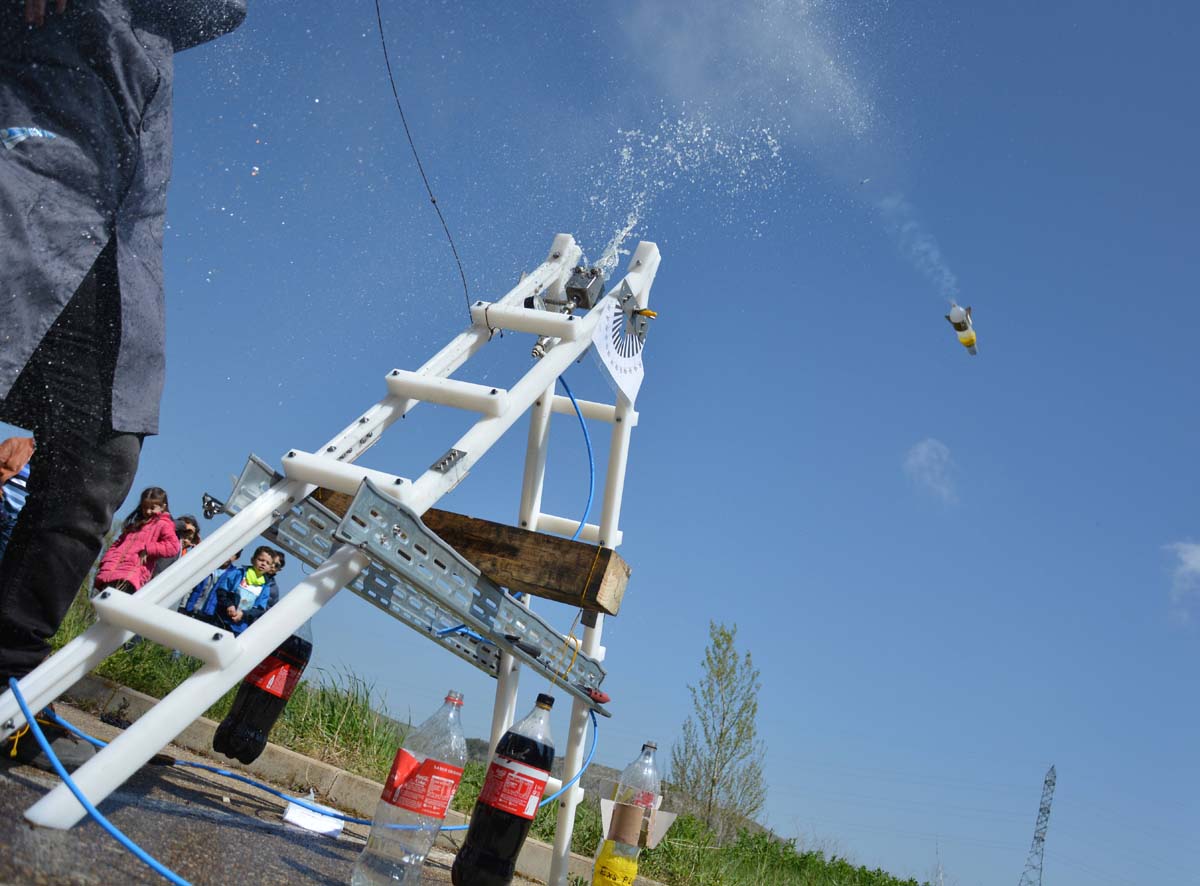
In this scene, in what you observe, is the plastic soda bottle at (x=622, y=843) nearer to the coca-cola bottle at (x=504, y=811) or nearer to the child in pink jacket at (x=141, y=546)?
the coca-cola bottle at (x=504, y=811)

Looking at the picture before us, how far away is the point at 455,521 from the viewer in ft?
11.1

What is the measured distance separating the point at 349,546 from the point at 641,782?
5.61 feet

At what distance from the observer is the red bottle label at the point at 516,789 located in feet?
8.89

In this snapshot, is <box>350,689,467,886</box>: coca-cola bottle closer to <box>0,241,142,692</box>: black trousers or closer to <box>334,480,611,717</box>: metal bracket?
<box>334,480,611,717</box>: metal bracket

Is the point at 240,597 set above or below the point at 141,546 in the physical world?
below

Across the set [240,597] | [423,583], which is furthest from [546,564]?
[240,597]

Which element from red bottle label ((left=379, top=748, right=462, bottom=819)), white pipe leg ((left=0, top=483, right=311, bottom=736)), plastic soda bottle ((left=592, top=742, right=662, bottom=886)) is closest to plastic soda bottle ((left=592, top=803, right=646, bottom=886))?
plastic soda bottle ((left=592, top=742, right=662, bottom=886))

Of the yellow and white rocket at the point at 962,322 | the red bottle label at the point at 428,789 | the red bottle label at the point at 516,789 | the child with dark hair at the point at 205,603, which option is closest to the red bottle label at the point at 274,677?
the red bottle label at the point at 428,789

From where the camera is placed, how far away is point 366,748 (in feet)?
18.2

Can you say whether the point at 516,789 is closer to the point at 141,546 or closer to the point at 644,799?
the point at 644,799

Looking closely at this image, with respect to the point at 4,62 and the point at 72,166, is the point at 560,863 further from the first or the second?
the point at 4,62

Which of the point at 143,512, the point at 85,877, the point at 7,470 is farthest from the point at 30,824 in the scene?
the point at 143,512

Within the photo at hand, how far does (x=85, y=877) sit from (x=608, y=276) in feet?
8.27

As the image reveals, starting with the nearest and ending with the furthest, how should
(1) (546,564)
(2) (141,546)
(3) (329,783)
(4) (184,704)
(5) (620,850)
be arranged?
(4) (184,704) → (1) (546,564) → (5) (620,850) → (3) (329,783) → (2) (141,546)
